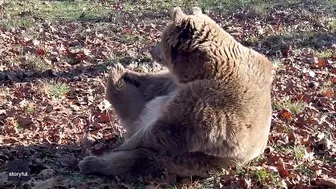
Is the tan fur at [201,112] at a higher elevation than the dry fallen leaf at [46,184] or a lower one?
higher

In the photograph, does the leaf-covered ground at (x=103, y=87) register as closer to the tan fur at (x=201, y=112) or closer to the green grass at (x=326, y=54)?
the green grass at (x=326, y=54)

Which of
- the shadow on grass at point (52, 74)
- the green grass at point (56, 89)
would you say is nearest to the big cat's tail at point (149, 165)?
the green grass at point (56, 89)

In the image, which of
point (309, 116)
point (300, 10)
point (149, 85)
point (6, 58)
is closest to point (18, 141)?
point (149, 85)

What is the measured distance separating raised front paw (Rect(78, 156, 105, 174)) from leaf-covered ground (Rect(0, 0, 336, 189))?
0.29 feet

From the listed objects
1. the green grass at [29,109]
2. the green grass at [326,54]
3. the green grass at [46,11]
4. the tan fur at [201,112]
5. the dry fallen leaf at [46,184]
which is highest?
the tan fur at [201,112]

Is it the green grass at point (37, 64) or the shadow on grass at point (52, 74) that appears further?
the green grass at point (37, 64)

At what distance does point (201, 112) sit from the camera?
499cm

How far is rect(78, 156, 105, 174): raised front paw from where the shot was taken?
17.3 ft

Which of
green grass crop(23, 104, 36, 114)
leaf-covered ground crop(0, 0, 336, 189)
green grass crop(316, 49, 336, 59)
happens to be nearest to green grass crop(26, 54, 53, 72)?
leaf-covered ground crop(0, 0, 336, 189)

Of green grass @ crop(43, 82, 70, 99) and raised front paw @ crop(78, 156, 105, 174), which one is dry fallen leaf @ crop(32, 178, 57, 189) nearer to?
raised front paw @ crop(78, 156, 105, 174)

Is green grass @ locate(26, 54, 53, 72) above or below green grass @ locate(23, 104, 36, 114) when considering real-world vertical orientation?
below

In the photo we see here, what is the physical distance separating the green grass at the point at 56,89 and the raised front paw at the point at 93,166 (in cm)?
286

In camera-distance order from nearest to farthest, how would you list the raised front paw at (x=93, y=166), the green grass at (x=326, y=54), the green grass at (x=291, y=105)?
the raised front paw at (x=93, y=166)
the green grass at (x=291, y=105)
the green grass at (x=326, y=54)

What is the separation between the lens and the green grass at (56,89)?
8.08m
